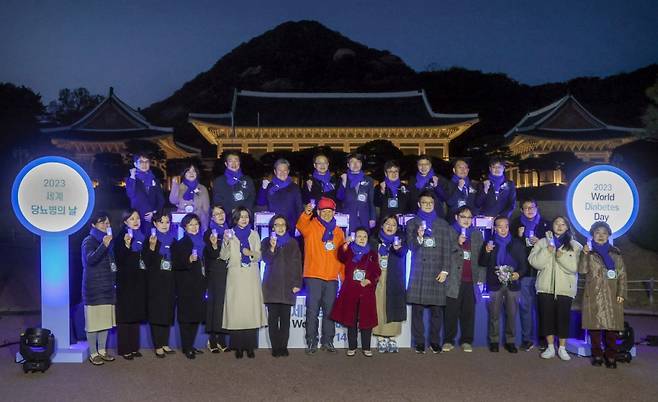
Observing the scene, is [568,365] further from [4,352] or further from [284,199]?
[4,352]

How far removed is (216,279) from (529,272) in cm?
335

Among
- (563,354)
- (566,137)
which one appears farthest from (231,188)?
(566,137)

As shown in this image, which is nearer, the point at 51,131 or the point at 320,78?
the point at 51,131

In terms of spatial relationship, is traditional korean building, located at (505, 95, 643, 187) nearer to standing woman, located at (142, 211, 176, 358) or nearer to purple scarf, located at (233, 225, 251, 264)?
purple scarf, located at (233, 225, 251, 264)

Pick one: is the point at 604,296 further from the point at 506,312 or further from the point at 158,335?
the point at 158,335

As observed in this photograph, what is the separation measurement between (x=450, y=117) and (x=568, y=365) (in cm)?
2159

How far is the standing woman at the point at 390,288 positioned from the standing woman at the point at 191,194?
2.35 metres

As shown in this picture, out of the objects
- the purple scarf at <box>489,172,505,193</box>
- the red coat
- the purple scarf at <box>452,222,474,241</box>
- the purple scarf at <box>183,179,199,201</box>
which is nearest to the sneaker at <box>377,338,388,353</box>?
the red coat

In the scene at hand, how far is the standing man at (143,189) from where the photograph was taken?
22.1ft

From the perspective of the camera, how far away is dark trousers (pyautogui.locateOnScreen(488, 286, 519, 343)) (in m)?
6.16

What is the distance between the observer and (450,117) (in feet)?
86.0

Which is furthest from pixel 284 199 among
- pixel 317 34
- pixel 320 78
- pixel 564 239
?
pixel 317 34

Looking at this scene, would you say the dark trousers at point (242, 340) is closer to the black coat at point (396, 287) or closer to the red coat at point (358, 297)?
the red coat at point (358, 297)

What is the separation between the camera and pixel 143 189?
683 cm
